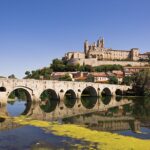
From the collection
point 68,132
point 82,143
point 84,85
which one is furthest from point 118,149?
point 84,85

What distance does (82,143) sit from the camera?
69.2 ft

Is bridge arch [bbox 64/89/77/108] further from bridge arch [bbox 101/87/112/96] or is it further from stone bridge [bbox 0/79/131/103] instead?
bridge arch [bbox 101/87/112/96]

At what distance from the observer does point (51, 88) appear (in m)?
63.1

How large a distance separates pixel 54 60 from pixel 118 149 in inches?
4799

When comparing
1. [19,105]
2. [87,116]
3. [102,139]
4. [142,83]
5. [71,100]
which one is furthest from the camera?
[142,83]

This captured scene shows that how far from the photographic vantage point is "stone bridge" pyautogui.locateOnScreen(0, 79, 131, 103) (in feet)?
177

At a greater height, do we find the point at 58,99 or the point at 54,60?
the point at 54,60

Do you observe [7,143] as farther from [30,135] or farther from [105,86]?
[105,86]

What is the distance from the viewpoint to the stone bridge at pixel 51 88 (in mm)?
53812

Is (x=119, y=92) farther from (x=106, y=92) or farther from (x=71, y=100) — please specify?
(x=71, y=100)

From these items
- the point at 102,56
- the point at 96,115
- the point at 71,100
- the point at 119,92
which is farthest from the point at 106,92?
the point at 102,56

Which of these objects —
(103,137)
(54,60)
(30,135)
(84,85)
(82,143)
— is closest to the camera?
(82,143)

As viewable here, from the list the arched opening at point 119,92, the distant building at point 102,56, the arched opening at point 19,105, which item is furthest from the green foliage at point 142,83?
the distant building at point 102,56

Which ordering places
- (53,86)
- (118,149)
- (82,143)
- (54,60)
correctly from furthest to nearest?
(54,60), (53,86), (82,143), (118,149)
